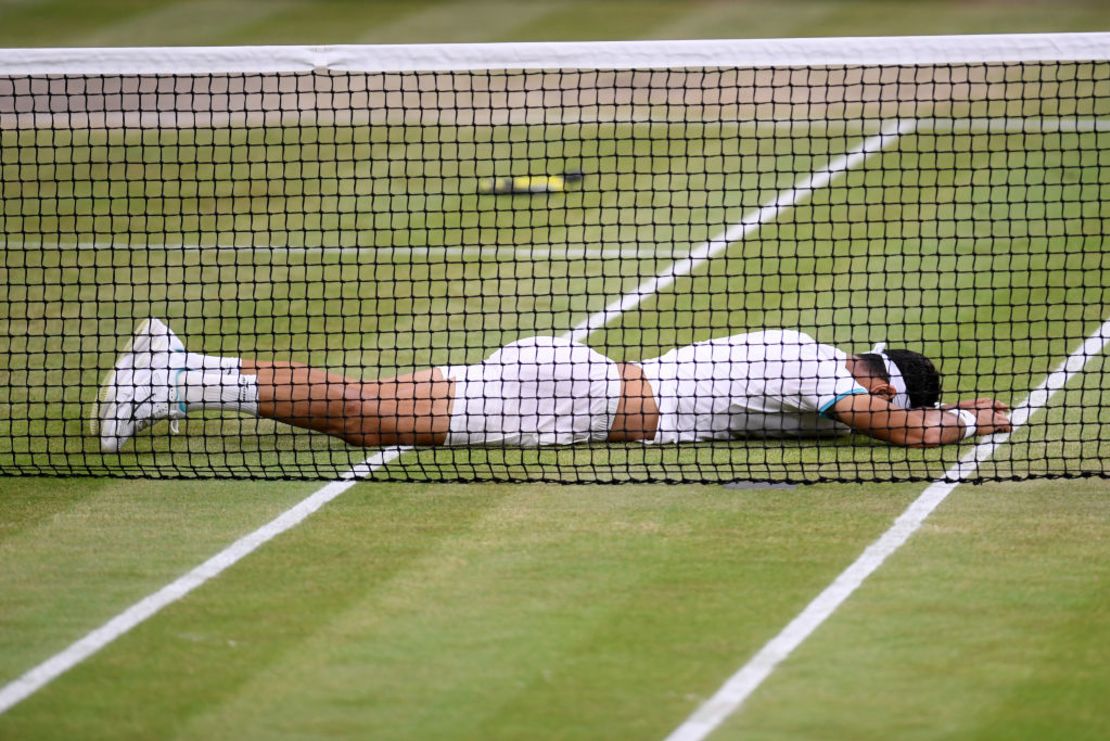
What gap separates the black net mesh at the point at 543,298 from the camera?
9492 millimetres

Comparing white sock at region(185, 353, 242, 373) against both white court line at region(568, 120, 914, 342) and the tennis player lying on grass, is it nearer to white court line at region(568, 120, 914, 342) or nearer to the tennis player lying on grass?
the tennis player lying on grass

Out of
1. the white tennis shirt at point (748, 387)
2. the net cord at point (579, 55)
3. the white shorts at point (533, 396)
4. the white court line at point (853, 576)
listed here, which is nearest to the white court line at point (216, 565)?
the white shorts at point (533, 396)

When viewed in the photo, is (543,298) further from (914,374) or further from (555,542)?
(555,542)

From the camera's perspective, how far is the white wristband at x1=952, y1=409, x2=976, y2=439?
945 cm

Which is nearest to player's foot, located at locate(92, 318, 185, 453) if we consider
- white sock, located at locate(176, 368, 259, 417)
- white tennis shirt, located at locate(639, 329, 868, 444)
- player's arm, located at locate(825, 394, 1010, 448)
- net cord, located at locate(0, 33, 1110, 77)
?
white sock, located at locate(176, 368, 259, 417)

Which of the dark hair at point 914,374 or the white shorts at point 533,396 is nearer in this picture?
the dark hair at point 914,374

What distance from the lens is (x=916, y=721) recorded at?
247 inches

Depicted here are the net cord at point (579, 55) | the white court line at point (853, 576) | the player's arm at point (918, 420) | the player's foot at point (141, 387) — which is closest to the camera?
the white court line at point (853, 576)

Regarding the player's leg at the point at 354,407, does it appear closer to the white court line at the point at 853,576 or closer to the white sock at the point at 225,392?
the white sock at the point at 225,392

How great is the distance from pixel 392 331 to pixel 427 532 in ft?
13.1

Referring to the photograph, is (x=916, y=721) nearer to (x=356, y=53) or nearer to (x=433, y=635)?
(x=433, y=635)

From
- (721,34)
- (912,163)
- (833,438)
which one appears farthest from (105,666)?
(721,34)

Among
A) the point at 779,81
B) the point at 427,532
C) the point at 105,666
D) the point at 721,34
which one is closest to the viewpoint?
the point at 105,666

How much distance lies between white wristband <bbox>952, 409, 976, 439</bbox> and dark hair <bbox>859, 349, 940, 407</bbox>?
0.18 meters
